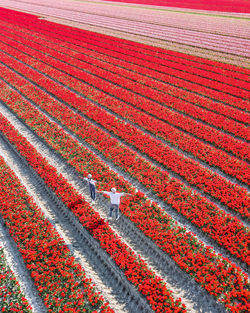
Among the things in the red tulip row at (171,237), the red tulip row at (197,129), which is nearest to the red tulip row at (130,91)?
the red tulip row at (197,129)

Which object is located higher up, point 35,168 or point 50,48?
point 50,48

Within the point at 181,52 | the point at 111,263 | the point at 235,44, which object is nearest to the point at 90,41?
the point at 181,52

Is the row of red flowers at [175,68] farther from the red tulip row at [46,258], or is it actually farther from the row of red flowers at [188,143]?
the red tulip row at [46,258]

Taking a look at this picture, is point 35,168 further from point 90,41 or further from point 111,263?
point 90,41

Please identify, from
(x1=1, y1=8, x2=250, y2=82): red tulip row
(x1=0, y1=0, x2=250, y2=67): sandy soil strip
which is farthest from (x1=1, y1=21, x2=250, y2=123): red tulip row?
(x1=0, y1=0, x2=250, y2=67): sandy soil strip

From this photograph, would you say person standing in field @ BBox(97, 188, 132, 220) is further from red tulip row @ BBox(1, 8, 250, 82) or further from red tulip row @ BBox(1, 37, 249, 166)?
red tulip row @ BBox(1, 8, 250, 82)

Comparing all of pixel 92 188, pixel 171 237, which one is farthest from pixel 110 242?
pixel 92 188
